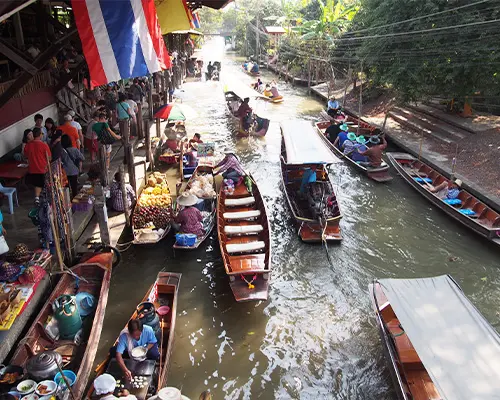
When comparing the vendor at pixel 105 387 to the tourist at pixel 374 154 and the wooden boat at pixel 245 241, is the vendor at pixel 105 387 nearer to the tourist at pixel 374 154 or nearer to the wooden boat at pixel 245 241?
the wooden boat at pixel 245 241

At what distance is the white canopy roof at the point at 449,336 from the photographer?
5.70m

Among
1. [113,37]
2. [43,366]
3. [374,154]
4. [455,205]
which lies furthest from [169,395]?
[374,154]

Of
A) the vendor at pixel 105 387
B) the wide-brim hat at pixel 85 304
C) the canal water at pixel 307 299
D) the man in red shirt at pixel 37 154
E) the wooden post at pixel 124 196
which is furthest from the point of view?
the wooden post at pixel 124 196

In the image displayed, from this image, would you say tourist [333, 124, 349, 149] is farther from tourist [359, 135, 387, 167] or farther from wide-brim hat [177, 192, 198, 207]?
wide-brim hat [177, 192, 198, 207]

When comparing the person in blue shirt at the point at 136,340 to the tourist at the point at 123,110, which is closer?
the person in blue shirt at the point at 136,340

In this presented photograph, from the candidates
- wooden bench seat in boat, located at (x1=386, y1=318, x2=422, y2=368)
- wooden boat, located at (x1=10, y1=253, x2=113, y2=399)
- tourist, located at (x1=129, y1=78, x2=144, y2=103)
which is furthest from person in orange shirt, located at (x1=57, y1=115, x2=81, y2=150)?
wooden bench seat in boat, located at (x1=386, y1=318, x2=422, y2=368)

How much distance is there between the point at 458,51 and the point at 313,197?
1011cm

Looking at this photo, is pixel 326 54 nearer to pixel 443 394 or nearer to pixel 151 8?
pixel 151 8

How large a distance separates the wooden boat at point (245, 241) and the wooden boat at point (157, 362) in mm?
1392

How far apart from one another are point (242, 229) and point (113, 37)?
6.05 metres

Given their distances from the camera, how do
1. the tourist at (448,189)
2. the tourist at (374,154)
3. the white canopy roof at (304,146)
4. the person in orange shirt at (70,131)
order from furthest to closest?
1. the tourist at (374,154)
2. the tourist at (448,189)
3. the white canopy roof at (304,146)
4. the person in orange shirt at (70,131)

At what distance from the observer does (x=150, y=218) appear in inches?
456

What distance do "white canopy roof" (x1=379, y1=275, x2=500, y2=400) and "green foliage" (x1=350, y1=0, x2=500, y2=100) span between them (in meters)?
12.0

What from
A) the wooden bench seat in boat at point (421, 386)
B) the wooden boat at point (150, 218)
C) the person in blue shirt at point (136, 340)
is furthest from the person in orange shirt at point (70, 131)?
the wooden bench seat in boat at point (421, 386)
